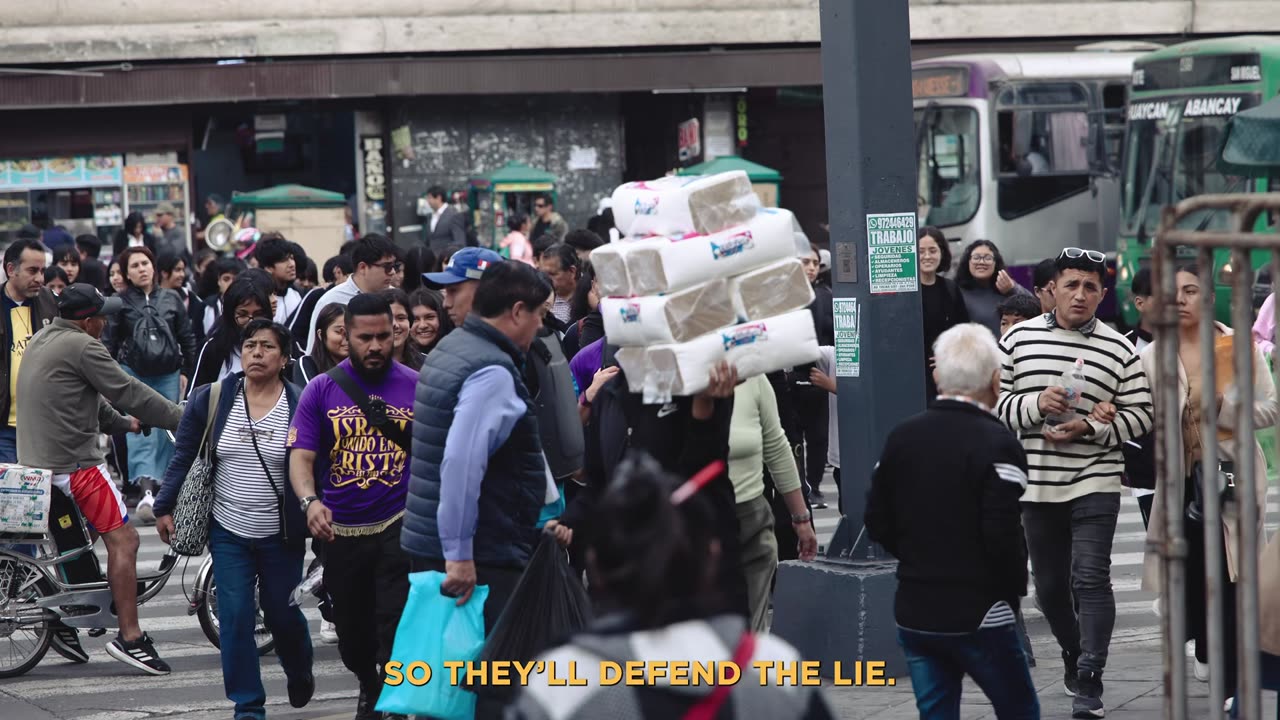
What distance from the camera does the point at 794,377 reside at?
1078cm

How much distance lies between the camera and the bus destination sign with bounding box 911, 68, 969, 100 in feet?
71.4

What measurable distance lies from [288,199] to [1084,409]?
59.3ft

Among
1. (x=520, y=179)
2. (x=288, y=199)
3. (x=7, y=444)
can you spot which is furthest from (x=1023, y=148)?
(x=7, y=444)

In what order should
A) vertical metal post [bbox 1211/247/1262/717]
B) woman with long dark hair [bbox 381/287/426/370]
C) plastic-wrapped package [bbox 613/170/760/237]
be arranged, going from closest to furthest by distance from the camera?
vertical metal post [bbox 1211/247/1262/717], plastic-wrapped package [bbox 613/170/760/237], woman with long dark hair [bbox 381/287/426/370]

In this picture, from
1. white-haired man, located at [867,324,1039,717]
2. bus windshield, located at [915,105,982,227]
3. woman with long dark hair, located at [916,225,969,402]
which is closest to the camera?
white-haired man, located at [867,324,1039,717]

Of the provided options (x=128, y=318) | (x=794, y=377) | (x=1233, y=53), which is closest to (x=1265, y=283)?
(x=1233, y=53)

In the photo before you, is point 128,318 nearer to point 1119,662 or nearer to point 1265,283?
point 1119,662

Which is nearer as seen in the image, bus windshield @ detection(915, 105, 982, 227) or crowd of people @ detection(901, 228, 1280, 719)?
crowd of people @ detection(901, 228, 1280, 719)

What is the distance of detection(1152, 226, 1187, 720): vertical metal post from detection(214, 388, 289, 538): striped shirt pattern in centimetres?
395

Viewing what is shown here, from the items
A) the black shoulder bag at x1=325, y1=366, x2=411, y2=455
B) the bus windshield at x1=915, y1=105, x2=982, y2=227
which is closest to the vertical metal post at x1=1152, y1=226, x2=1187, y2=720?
the black shoulder bag at x1=325, y1=366, x2=411, y2=455

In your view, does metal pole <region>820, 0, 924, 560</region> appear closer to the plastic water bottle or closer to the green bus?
the plastic water bottle

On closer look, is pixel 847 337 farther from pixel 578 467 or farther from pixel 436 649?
pixel 436 649

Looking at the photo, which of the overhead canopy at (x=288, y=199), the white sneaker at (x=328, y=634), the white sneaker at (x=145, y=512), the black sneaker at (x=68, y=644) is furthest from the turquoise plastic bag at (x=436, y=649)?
the overhead canopy at (x=288, y=199)

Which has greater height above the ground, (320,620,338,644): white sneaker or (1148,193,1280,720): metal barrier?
(1148,193,1280,720): metal barrier
